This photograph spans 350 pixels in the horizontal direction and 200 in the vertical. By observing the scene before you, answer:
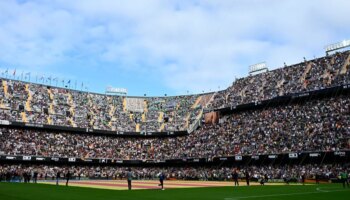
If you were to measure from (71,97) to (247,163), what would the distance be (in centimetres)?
4450

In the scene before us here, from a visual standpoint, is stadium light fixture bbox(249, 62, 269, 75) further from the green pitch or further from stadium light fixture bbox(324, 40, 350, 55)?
the green pitch

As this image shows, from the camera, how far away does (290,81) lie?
70438mm

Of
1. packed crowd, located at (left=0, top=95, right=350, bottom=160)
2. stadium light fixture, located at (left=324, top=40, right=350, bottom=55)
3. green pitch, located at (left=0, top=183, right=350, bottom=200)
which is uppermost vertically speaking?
stadium light fixture, located at (left=324, top=40, right=350, bottom=55)

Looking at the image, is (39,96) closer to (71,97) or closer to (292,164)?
(71,97)

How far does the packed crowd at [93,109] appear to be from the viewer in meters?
76.0

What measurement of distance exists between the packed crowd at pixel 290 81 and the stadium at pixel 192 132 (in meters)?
0.25

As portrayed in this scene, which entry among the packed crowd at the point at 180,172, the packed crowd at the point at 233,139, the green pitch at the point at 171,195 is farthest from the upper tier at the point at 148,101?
Result: the green pitch at the point at 171,195

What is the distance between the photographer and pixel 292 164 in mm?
56594

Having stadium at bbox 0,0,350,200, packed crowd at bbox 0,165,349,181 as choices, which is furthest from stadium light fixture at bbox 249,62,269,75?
packed crowd at bbox 0,165,349,181

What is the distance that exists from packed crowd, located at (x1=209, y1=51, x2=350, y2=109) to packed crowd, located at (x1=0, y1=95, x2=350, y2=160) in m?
2.84

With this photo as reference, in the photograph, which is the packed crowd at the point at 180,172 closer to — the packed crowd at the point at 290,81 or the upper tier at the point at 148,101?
the upper tier at the point at 148,101

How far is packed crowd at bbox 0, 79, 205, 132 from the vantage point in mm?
76000

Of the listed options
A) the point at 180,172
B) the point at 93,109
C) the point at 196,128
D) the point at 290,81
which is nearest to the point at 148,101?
the point at 93,109

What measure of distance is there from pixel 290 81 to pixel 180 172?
26.5 meters
